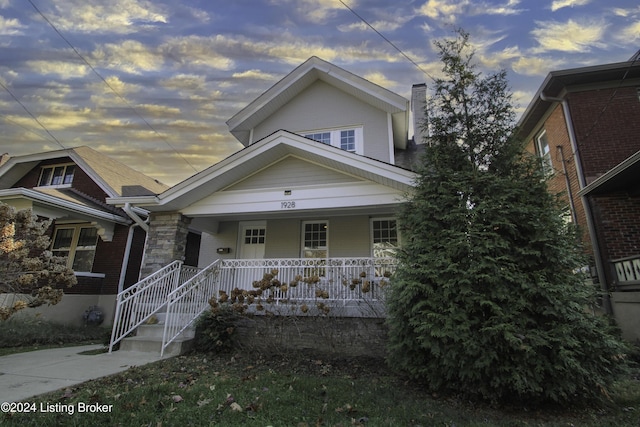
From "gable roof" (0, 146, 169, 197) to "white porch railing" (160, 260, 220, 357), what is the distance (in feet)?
19.5

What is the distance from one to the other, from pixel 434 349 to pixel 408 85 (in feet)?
33.7

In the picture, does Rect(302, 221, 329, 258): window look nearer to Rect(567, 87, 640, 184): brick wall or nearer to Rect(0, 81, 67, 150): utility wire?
Rect(567, 87, 640, 184): brick wall

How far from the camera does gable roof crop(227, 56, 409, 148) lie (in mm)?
9562

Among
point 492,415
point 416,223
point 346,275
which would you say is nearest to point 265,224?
point 346,275

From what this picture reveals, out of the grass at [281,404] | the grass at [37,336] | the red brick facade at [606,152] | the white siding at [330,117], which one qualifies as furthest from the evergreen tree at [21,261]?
the red brick facade at [606,152]

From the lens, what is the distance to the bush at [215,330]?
6.20 meters

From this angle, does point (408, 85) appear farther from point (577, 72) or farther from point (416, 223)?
point (416, 223)

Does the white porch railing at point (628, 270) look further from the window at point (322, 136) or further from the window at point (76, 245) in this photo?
the window at point (76, 245)

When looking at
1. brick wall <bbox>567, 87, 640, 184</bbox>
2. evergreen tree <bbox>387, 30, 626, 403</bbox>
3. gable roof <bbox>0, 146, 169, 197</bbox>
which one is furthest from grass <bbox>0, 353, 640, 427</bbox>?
gable roof <bbox>0, 146, 169, 197</bbox>

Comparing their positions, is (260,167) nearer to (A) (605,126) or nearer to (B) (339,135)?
(B) (339,135)

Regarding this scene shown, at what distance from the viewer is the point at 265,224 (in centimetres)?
1008

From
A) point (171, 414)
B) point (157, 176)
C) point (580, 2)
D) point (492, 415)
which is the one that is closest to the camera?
point (171, 414)

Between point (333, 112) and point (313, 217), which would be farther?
point (333, 112)

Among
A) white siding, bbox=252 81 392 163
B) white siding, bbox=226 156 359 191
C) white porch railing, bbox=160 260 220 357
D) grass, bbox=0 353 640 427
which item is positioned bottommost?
grass, bbox=0 353 640 427
